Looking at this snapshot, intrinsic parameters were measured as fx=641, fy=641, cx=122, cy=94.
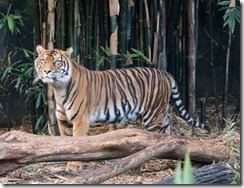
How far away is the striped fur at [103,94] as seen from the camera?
5.69m

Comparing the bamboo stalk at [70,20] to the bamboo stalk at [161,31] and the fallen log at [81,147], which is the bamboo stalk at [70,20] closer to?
the bamboo stalk at [161,31]

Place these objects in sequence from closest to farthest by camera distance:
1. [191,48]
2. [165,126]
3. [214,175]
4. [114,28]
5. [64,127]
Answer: [214,175] → [64,127] → [114,28] → [165,126] → [191,48]

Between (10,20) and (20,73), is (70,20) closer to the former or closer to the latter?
(10,20)

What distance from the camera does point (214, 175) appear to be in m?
4.43

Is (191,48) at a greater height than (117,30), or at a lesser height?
lesser

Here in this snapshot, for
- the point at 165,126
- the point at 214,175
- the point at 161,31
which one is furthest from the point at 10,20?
the point at 214,175

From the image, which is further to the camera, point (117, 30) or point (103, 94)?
point (117, 30)

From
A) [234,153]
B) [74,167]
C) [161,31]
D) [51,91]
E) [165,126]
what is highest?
[161,31]

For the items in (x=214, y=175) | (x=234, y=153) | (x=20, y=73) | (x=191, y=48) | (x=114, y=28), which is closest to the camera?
(x=214, y=175)

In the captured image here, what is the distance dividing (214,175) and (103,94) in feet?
6.10

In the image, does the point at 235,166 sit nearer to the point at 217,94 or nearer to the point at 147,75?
the point at 147,75

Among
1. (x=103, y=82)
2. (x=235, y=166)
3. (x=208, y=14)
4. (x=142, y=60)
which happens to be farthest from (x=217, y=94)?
(x=235, y=166)

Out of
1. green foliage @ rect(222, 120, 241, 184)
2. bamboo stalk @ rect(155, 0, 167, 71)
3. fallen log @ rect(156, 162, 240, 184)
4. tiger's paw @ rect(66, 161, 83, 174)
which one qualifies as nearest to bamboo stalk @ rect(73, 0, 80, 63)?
bamboo stalk @ rect(155, 0, 167, 71)

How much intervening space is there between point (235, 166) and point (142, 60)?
7.86 ft
